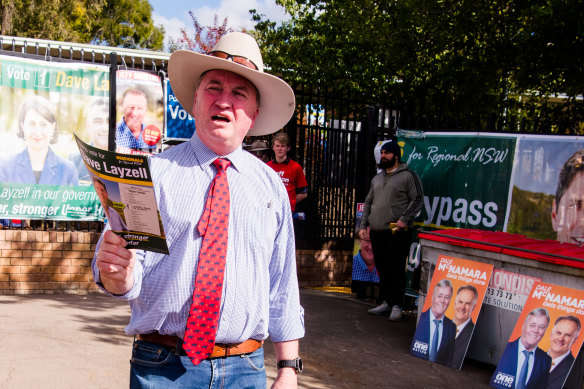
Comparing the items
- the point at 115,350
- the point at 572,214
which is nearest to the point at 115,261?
the point at 115,350

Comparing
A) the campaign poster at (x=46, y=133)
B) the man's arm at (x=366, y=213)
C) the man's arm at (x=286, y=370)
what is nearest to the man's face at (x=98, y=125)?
the campaign poster at (x=46, y=133)

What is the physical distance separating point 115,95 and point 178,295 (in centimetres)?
687

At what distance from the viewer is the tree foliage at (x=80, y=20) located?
22.4 metres

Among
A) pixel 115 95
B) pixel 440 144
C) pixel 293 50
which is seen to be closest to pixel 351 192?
pixel 440 144

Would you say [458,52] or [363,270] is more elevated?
[458,52]

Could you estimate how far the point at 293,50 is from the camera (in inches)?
752

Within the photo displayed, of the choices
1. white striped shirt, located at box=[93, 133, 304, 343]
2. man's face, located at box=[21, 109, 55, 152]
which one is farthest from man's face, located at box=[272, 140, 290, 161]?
white striped shirt, located at box=[93, 133, 304, 343]

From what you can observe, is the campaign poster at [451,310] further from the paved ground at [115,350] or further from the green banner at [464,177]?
the green banner at [464,177]

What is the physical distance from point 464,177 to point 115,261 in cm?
674

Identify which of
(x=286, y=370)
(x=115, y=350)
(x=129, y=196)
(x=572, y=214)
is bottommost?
(x=115, y=350)

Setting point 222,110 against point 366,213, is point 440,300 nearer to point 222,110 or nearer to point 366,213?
point 366,213

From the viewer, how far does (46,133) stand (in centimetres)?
829

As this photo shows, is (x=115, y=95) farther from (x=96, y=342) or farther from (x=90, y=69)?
(x=96, y=342)

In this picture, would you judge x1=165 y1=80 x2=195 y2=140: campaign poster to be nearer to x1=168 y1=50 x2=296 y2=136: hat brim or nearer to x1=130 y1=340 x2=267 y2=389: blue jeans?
x1=168 y1=50 x2=296 y2=136: hat brim
